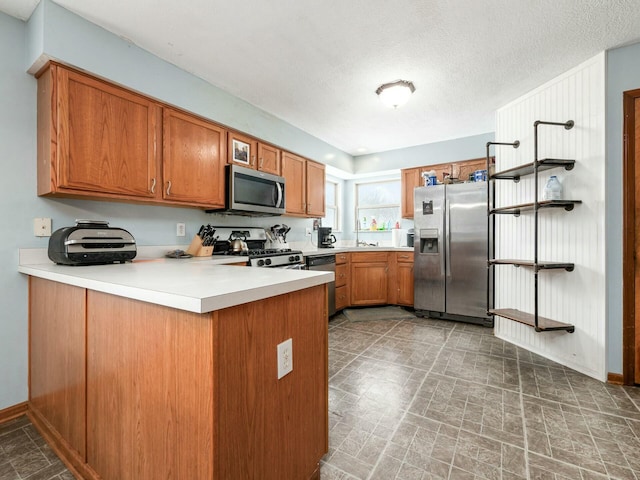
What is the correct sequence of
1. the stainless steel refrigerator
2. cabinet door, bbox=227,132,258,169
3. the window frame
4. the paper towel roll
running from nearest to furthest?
cabinet door, bbox=227,132,258,169
the stainless steel refrigerator
the paper towel roll
the window frame

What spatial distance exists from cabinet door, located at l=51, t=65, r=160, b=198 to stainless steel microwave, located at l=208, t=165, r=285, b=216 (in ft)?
2.30

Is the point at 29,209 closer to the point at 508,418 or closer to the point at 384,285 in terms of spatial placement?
the point at 508,418

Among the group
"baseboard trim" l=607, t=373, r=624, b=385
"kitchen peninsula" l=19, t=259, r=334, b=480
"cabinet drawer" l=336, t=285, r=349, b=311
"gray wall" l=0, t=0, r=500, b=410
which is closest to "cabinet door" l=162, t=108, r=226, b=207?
"gray wall" l=0, t=0, r=500, b=410

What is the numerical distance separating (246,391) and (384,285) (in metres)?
3.66

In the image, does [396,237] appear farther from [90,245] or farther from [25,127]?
[25,127]

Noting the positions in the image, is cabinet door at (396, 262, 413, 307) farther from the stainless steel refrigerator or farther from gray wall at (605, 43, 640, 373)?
gray wall at (605, 43, 640, 373)

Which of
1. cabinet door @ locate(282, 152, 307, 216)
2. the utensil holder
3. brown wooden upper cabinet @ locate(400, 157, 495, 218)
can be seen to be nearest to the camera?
the utensil holder

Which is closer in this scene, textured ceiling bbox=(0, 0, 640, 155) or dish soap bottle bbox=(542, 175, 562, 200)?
textured ceiling bbox=(0, 0, 640, 155)

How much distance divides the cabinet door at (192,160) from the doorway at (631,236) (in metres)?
3.29

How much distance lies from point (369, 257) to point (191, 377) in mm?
3646

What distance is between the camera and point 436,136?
13.6 ft

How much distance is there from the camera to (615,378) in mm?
2150

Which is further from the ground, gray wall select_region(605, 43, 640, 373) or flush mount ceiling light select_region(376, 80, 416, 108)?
flush mount ceiling light select_region(376, 80, 416, 108)

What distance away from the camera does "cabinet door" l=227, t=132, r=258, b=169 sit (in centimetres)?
291
